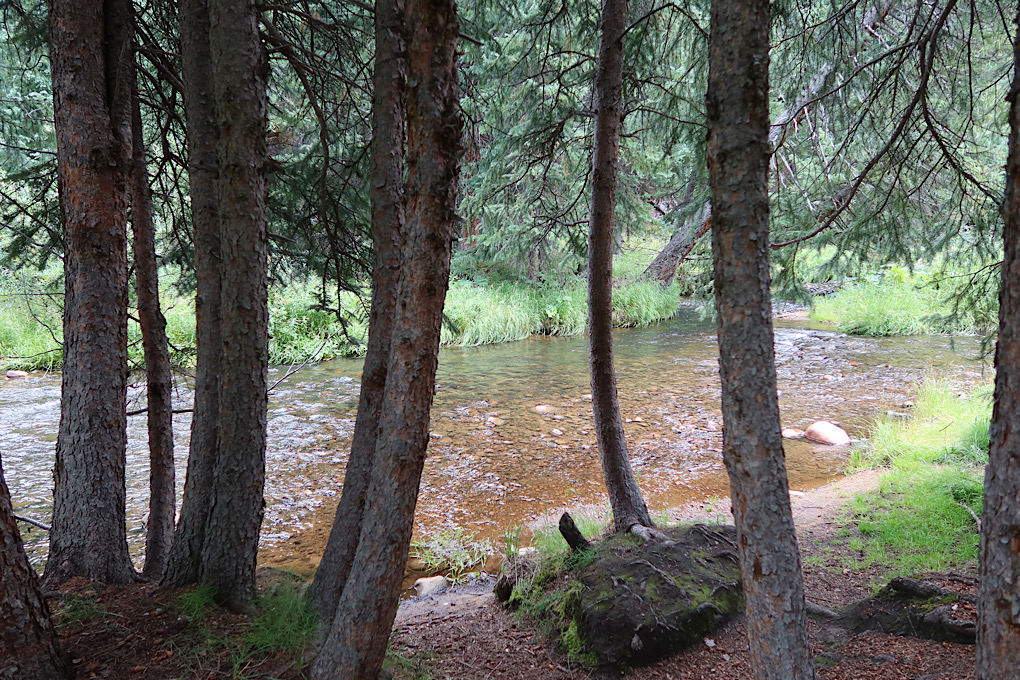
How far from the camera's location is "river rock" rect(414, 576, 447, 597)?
13.3 feet

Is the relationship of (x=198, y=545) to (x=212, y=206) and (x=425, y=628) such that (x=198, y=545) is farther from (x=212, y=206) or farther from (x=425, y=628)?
(x=212, y=206)

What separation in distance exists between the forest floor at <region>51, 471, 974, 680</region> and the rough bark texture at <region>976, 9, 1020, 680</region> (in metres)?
0.68

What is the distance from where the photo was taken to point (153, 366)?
3.41 meters

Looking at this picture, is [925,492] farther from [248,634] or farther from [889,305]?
[889,305]

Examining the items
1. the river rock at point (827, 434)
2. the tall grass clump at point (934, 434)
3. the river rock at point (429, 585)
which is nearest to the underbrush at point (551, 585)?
the river rock at point (429, 585)

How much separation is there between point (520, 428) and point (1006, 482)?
6.01 m

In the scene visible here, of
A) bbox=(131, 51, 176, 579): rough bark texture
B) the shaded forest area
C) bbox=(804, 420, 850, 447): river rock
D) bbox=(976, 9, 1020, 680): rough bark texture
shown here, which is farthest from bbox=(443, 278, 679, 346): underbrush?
bbox=(976, 9, 1020, 680): rough bark texture

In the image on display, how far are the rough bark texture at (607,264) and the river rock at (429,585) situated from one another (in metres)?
1.34

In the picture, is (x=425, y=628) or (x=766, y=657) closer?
(x=766, y=657)

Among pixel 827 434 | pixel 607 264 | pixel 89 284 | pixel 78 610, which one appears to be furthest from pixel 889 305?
pixel 78 610

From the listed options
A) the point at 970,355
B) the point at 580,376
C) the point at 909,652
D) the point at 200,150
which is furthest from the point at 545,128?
the point at 970,355

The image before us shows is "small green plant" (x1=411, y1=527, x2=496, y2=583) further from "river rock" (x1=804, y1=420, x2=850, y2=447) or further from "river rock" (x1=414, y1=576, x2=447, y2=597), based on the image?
"river rock" (x1=804, y1=420, x2=850, y2=447)

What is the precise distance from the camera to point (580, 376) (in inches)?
396

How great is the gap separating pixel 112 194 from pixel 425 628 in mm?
2890
